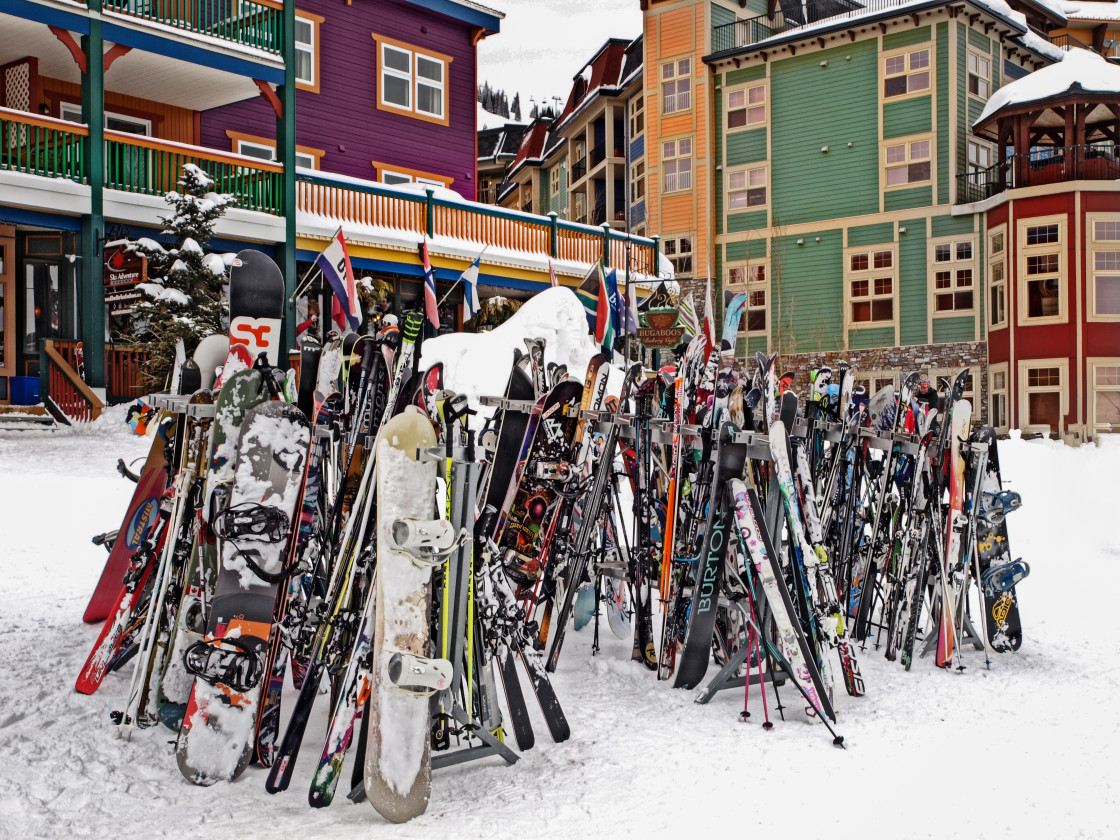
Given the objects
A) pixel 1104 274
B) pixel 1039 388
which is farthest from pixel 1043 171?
pixel 1039 388

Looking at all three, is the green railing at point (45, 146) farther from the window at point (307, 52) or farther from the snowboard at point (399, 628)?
the snowboard at point (399, 628)

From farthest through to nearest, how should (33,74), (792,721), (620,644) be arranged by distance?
1. (33,74)
2. (620,644)
3. (792,721)

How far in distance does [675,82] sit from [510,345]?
16.6m

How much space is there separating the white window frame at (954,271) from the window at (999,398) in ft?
5.64

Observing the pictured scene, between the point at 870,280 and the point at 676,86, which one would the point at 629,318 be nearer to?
the point at 870,280

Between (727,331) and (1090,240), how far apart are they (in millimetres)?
21085

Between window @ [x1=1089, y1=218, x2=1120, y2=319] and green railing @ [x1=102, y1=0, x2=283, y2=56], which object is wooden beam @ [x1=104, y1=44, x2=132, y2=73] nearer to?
green railing @ [x1=102, y1=0, x2=283, y2=56]

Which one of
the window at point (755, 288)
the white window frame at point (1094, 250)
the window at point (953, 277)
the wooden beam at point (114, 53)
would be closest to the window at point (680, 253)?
the window at point (755, 288)

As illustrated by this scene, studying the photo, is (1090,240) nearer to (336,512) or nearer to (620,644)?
(620,644)

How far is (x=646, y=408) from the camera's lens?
551 centimetres

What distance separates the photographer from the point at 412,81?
20125 millimetres

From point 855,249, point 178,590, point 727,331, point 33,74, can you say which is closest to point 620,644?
point 727,331

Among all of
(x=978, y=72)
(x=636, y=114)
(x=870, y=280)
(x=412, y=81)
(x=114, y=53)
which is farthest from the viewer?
(x=636, y=114)

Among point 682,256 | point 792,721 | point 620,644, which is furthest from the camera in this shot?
point 682,256
